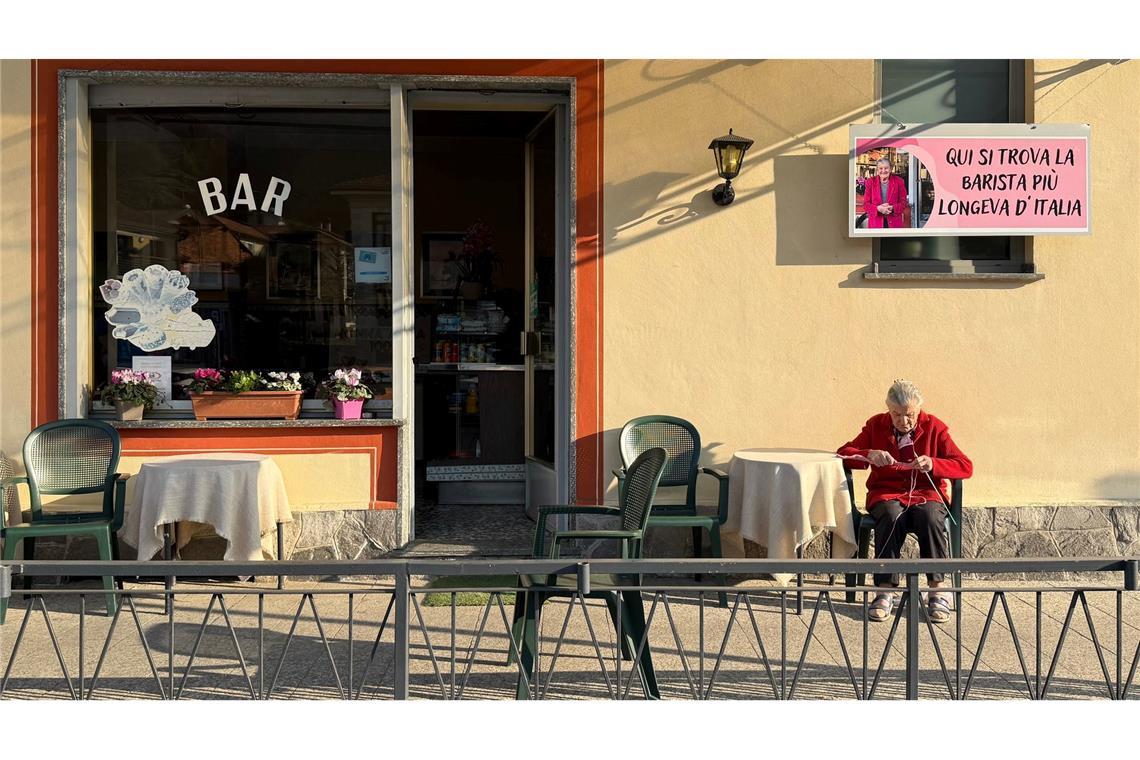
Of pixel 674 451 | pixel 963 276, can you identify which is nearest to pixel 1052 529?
pixel 963 276

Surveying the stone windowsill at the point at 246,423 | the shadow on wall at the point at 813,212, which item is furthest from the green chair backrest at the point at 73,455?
the shadow on wall at the point at 813,212

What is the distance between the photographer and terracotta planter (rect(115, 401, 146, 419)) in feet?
21.0

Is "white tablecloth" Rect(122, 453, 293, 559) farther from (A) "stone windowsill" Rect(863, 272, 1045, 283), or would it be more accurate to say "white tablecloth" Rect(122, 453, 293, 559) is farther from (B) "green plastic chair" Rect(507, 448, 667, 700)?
(A) "stone windowsill" Rect(863, 272, 1045, 283)

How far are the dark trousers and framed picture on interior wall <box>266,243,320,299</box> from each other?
3700 millimetres

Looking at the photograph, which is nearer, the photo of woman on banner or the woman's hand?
the woman's hand

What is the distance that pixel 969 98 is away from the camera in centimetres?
675

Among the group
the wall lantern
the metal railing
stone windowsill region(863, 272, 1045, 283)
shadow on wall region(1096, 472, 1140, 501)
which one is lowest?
the metal railing

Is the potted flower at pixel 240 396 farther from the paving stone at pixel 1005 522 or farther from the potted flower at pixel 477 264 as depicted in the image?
the paving stone at pixel 1005 522

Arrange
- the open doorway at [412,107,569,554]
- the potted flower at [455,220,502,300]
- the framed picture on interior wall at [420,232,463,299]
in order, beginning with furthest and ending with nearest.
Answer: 1. the framed picture on interior wall at [420,232,463,299]
2. the potted flower at [455,220,502,300]
3. the open doorway at [412,107,569,554]

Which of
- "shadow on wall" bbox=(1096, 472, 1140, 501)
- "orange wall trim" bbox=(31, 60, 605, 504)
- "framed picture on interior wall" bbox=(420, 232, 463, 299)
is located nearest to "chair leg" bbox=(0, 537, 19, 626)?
"orange wall trim" bbox=(31, 60, 605, 504)

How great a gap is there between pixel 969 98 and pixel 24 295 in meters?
5.91

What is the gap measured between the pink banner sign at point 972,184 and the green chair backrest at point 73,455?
4609 mm

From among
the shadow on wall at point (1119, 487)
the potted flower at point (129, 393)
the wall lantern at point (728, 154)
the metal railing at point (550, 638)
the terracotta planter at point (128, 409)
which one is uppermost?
the wall lantern at point (728, 154)

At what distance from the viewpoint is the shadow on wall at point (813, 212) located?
259 inches
